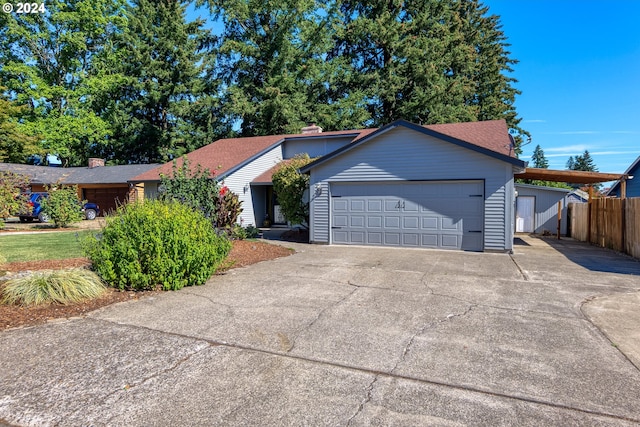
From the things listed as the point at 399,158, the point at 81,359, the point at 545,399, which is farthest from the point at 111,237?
the point at 399,158

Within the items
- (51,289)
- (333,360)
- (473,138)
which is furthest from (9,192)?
(473,138)

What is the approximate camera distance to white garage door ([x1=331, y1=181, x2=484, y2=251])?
11.4 meters

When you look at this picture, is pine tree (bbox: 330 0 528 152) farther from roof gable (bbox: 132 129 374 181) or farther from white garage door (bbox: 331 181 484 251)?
white garage door (bbox: 331 181 484 251)

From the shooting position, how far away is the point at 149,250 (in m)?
6.23

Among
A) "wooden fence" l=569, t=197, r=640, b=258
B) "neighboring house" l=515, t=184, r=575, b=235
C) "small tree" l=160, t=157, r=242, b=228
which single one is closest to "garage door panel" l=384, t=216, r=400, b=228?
"small tree" l=160, t=157, r=242, b=228

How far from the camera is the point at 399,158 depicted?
477 inches

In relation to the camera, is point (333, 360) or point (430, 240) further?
point (430, 240)

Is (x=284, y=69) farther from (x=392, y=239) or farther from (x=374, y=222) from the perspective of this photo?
(x=392, y=239)

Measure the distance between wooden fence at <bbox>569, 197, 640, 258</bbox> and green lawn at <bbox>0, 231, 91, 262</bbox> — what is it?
1405 centimetres

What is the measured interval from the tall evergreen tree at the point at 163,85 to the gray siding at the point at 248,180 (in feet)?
40.2

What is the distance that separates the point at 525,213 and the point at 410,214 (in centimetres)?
990

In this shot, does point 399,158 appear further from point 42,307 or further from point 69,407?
point 69,407

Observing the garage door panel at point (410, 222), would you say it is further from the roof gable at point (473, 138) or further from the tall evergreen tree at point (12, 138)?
the tall evergreen tree at point (12, 138)

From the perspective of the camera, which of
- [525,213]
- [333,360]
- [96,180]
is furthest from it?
[96,180]
